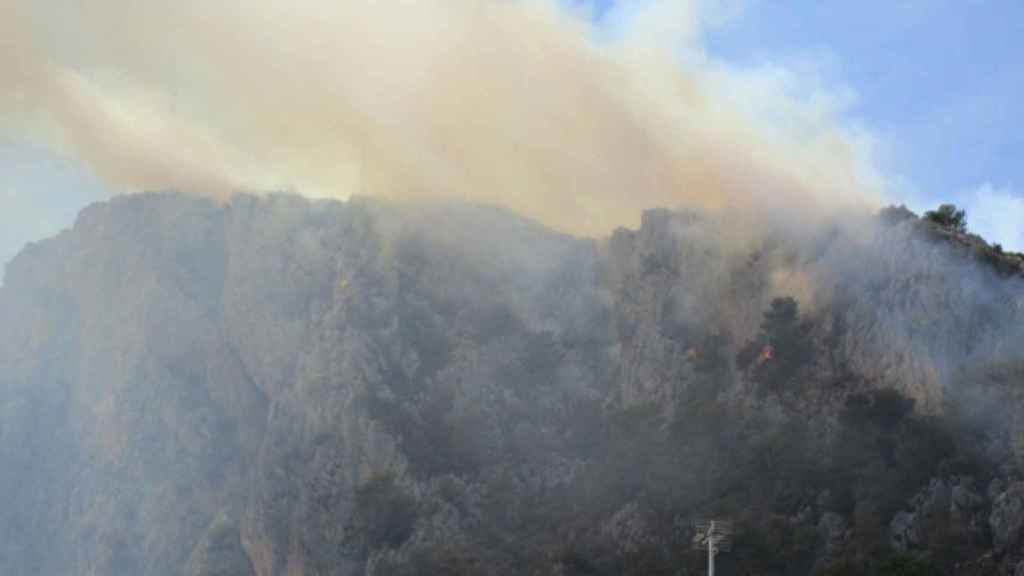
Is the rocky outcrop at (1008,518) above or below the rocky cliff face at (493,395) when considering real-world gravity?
below

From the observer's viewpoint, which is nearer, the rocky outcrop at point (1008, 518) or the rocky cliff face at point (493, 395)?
the rocky outcrop at point (1008, 518)

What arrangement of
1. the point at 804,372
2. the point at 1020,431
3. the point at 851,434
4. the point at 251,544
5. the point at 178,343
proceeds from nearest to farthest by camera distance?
the point at 1020,431 < the point at 851,434 < the point at 804,372 < the point at 251,544 < the point at 178,343

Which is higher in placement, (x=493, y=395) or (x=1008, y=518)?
(x=493, y=395)

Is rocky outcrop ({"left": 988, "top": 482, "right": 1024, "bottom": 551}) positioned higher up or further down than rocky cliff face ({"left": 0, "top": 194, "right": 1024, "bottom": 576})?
further down

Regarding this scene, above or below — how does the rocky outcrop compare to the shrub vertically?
below

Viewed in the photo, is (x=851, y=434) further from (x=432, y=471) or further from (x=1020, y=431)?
(x=432, y=471)

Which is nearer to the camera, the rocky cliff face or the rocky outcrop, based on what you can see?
the rocky outcrop

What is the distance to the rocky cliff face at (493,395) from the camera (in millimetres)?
100250

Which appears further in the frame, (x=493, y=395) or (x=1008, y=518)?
(x=493, y=395)

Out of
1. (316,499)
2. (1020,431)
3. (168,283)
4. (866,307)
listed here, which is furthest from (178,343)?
(1020,431)

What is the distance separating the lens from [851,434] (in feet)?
338

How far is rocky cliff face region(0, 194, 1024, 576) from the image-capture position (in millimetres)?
100250

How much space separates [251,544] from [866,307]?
51.5 m

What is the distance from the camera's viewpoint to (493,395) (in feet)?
402
